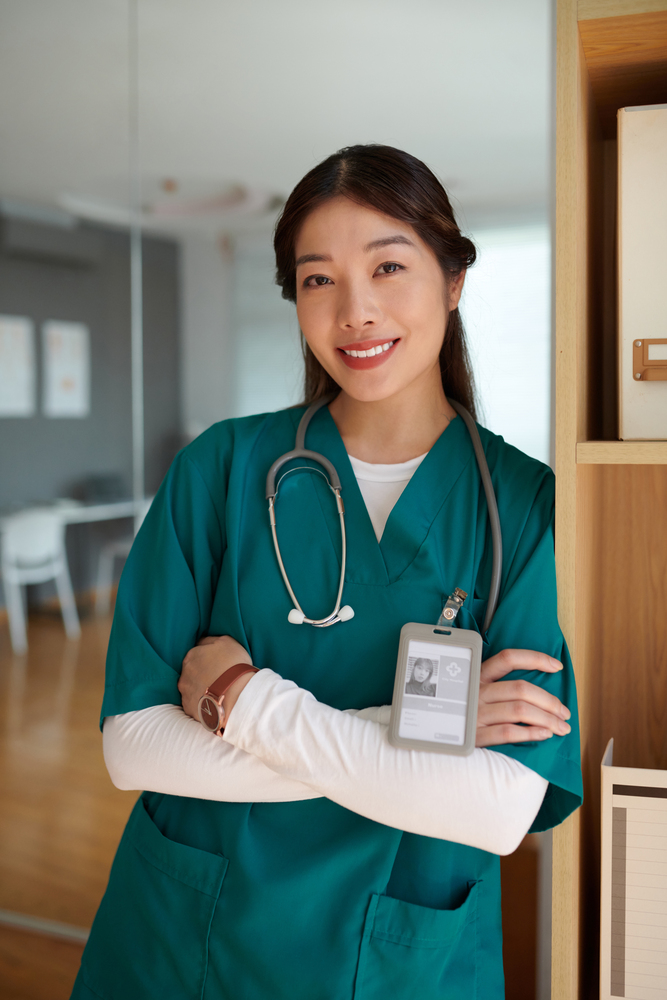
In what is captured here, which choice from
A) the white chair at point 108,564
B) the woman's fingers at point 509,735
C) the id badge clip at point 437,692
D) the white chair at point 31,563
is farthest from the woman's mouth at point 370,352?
the white chair at point 31,563

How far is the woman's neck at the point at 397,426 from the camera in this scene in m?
1.05

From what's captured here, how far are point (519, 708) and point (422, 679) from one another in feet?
0.34

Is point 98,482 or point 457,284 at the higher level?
point 457,284

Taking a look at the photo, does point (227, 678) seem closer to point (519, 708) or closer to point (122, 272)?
point (519, 708)

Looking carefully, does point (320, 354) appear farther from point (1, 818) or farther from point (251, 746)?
point (1, 818)

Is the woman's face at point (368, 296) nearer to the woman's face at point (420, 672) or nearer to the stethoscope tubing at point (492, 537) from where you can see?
the stethoscope tubing at point (492, 537)

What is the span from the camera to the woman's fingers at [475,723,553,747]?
2.66 feet

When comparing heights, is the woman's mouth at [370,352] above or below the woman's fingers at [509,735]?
above

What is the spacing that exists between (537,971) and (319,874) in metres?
0.88

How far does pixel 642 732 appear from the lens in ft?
3.83

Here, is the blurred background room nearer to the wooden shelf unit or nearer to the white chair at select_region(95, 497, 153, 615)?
the white chair at select_region(95, 497, 153, 615)

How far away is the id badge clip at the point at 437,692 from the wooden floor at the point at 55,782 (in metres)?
1.54

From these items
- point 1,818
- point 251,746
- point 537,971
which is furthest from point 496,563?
point 1,818

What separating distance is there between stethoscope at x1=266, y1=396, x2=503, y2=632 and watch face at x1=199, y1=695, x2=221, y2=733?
5.2 inches
